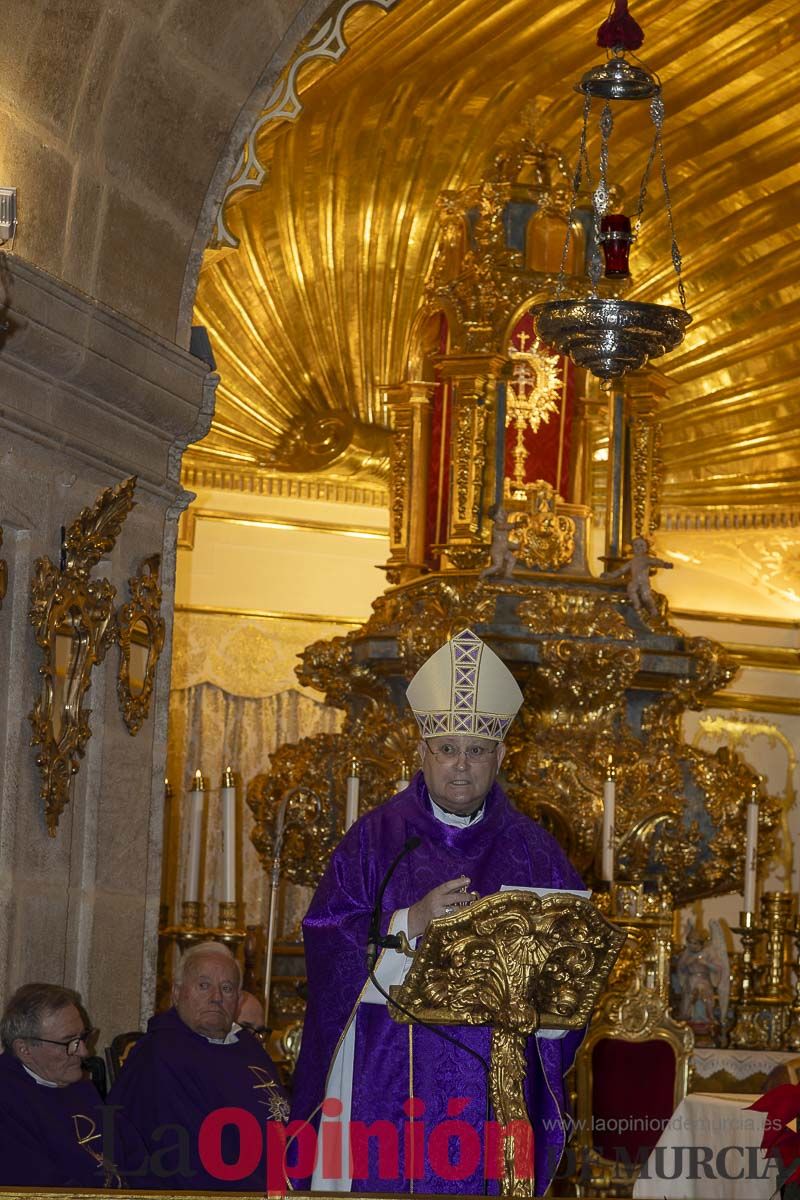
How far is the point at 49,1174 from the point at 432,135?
26.5 ft

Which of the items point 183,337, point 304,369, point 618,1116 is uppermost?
point 304,369

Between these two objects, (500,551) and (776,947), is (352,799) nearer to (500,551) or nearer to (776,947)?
(776,947)

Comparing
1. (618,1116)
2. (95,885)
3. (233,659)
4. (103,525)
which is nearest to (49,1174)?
(95,885)

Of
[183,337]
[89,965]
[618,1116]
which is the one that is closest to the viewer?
[89,965]

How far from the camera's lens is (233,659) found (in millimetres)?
12414

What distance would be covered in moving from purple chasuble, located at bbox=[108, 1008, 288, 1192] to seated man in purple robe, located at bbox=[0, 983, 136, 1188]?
0.42 ft

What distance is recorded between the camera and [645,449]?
10.8m

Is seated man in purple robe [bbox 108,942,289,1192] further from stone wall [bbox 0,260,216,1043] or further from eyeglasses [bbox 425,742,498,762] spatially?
eyeglasses [bbox 425,742,498,762]

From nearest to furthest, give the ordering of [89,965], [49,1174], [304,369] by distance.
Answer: [49,1174] → [89,965] → [304,369]

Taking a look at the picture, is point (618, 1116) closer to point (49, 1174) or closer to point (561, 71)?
point (49, 1174)

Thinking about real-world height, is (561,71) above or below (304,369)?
above

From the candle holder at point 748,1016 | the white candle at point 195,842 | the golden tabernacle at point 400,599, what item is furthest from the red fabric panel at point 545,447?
the white candle at point 195,842

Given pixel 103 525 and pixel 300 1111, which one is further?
pixel 103 525

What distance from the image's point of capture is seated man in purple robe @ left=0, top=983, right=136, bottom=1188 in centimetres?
475
